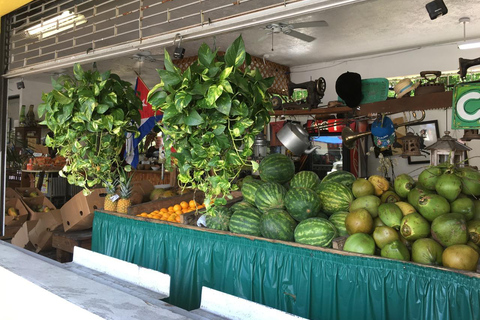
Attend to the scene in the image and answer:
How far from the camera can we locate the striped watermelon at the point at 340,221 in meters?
2.37

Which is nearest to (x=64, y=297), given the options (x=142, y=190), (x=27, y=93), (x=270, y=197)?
(x=270, y=197)

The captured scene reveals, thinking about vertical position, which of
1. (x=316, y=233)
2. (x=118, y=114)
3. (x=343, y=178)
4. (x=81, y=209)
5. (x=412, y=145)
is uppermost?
(x=118, y=114)

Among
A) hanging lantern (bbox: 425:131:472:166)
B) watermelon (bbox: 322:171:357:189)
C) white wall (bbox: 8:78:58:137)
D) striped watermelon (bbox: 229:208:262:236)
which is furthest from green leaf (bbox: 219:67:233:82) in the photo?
white wall (bbox: 8:78:58:137)

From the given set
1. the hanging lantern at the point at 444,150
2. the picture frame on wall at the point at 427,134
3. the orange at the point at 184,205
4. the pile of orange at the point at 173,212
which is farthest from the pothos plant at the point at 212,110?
the picture frame on wall at the point at 427,134

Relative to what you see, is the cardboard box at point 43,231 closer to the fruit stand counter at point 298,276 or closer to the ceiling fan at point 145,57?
the fruit stand counter at point 298,276

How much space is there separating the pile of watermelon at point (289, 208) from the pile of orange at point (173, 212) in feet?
1.97

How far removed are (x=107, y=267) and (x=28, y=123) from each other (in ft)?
25.5

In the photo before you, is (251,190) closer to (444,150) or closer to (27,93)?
(444,150)

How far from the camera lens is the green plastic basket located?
439 centimetres

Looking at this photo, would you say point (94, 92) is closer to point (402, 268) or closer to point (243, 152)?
point (243, 152)

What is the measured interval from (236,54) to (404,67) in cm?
578

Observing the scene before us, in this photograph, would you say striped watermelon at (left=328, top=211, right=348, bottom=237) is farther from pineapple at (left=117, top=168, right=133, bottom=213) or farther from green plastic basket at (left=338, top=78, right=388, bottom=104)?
green plastic basket at (left=338, top=78, right=388, bottom=104)

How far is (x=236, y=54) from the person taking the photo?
186 centimetres

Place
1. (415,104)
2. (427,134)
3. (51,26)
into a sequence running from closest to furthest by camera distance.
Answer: (415,104), (51,26), (427,134)
